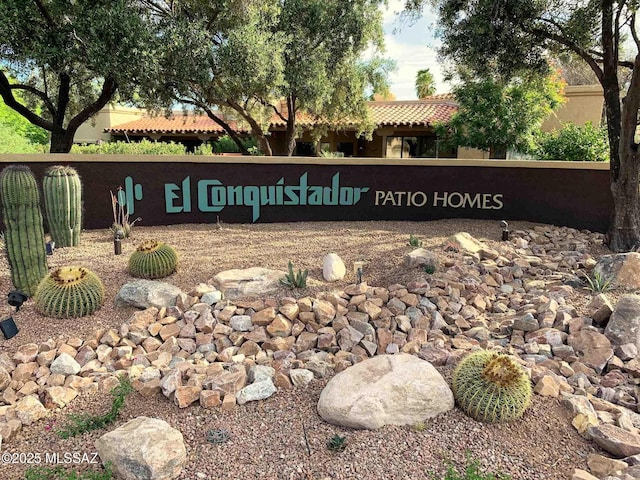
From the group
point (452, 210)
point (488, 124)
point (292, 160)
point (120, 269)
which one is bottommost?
point (120, 269)

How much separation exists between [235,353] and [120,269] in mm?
2706

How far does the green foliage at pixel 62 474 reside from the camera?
10.5 feet

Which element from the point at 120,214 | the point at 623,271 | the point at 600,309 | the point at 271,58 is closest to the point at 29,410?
the point at 120,214

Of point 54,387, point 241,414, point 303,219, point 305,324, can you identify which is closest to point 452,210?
point 303,219

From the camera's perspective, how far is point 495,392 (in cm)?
375

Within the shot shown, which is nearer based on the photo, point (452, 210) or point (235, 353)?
Answer: point (235, 353)

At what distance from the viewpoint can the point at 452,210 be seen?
34.3 ft

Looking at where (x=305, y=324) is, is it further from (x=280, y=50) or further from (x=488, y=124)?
(x=488, y=124)

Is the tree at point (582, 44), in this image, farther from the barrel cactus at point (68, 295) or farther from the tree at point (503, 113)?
the barrel cactus at point (68, 295)

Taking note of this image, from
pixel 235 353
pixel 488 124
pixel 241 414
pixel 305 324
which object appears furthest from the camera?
pixel 488 124

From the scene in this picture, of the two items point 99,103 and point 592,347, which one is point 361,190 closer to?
point 592,347

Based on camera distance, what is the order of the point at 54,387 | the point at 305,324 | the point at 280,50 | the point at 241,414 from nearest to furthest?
the point at 241,414
the point at 54,387
the point at 305,324
the point at 280,50

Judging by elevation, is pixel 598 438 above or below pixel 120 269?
below

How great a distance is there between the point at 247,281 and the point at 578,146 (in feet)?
42.8
